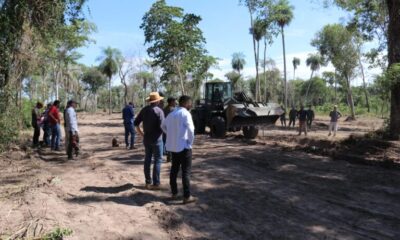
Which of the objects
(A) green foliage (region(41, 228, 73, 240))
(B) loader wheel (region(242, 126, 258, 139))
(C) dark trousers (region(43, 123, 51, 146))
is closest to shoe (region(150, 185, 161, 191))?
(A) green foliage (region(41, 228, 73, 240))

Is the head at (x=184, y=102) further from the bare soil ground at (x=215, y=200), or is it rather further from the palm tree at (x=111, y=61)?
the palm tree at (x=111, y=61)

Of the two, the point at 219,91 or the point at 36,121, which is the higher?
the point at 219,91

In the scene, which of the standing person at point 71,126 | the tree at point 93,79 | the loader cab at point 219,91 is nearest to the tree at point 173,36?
the loader cab at point 219,91

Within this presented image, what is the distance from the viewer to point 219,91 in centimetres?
2103

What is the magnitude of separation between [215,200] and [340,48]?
37.8 metres

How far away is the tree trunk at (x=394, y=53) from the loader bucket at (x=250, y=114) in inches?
185

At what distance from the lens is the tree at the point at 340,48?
138 feet

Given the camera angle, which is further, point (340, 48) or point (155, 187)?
point (340, 48)

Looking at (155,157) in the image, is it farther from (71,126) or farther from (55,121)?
(55,121)

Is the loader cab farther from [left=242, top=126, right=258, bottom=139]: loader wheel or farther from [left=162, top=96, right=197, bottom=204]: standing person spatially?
[left=162, top=96, right=197, bottom=204]: standing person

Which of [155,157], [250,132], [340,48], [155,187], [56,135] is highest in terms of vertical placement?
[340,48]

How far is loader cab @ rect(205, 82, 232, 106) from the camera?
21.0 m

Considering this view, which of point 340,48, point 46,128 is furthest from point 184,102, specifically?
point 340,48

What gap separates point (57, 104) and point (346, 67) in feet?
109
